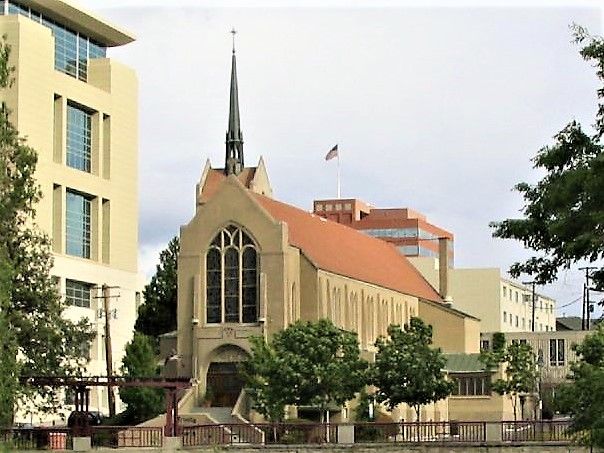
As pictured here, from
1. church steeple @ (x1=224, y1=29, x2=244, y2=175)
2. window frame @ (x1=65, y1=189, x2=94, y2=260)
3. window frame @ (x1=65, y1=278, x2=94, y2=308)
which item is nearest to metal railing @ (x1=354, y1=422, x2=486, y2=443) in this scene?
window frame @ (x1=65, y1=278, x2=94, y2=308)

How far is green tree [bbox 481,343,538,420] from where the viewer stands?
306 feet

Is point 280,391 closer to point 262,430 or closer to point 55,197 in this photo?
point 262,430

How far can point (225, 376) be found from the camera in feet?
305

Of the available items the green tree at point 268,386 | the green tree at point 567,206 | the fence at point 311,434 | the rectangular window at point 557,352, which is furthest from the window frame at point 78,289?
the green tree at point 567,206

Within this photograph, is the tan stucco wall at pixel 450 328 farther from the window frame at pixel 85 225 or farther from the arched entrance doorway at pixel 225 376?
Result: the window frame at pixel 85 225

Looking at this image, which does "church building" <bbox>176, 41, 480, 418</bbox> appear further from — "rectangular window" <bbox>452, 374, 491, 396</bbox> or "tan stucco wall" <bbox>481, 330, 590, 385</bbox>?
"tan stucco wall" <bbox>481, 330, 590, 385</bbox>

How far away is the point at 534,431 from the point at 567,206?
31732 mm

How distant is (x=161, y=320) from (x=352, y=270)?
1884cm

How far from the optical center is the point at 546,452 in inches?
2208

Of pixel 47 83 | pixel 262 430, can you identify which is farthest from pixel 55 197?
pixel 262 430

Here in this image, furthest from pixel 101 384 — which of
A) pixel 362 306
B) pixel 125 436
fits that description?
pixel 362 306

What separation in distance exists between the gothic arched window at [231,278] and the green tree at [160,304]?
2259 cm

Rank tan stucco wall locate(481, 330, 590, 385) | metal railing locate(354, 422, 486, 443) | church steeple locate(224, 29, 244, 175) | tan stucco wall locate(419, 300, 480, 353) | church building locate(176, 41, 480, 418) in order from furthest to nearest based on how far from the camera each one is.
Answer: church steeple locate(224, 29, 244, 175)
tan stucco wall locate(481, 330, 590, 385)
tan stucco wall locate(419, 300, 480, 353)
church building locate(176, 41, 480, 418)
metal railing locate(354, 422, 486, 443)

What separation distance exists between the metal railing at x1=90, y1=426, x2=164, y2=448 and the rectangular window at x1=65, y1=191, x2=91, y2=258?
40.7 metres
